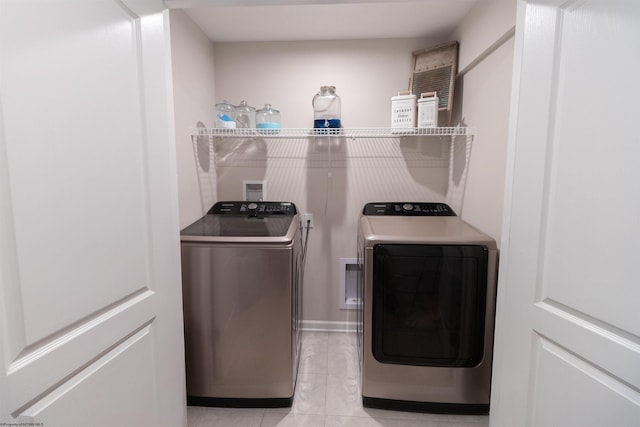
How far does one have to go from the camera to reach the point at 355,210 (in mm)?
2377

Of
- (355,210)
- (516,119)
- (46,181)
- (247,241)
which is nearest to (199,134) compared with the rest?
(247,241)

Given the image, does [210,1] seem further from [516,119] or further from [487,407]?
[487,407]

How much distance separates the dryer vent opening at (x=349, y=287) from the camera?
95.6 inches

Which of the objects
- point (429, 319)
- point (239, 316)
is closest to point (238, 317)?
point (239, 316)

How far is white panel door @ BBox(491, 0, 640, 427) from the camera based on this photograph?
71cm

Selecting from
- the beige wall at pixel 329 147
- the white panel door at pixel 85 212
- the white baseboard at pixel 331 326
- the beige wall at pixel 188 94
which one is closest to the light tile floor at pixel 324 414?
the white baseboard at pixel 331 326

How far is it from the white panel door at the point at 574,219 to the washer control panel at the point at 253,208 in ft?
4.98

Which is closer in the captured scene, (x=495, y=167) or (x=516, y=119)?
(x=516, y=119)

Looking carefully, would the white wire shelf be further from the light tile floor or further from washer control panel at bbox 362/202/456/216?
the light tile floor

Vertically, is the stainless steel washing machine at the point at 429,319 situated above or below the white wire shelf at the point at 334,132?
below

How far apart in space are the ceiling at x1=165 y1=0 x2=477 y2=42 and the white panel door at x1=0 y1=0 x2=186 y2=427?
100 centimetres

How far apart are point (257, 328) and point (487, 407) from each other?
1338 mm

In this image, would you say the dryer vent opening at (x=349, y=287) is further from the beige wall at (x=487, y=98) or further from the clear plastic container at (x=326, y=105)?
the clear plastic container at (x=326, y=105)

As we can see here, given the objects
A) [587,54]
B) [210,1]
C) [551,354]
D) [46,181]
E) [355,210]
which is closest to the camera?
[46,181]
